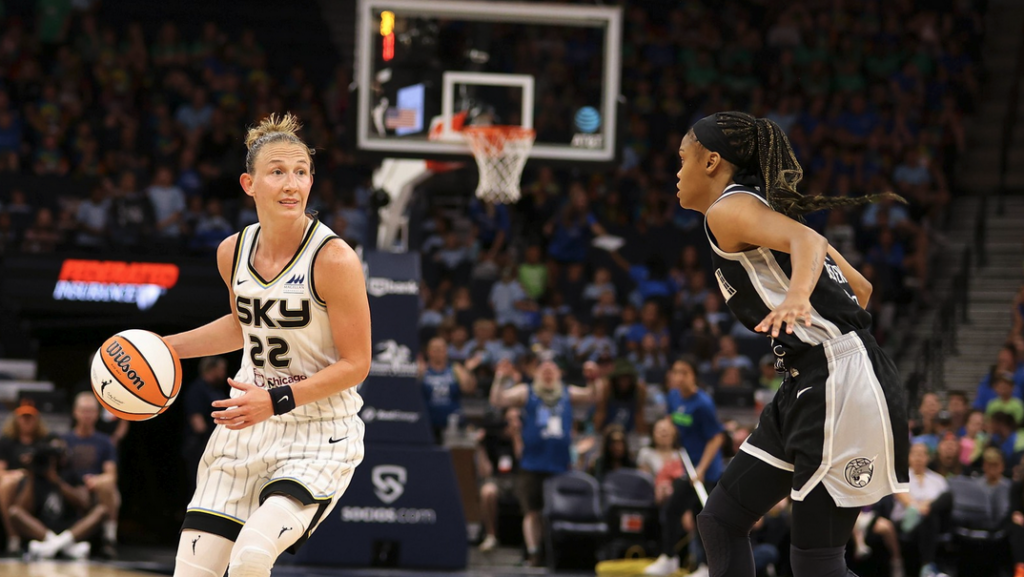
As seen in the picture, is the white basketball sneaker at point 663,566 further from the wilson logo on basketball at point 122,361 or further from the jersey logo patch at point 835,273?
the wilson logo on basketball at point 122,361

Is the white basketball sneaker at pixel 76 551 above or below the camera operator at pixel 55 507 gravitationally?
below

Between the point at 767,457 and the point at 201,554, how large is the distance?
5.97ft

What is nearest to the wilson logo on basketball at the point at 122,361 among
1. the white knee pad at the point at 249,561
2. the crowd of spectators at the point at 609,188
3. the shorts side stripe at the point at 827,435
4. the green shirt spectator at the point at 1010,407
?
the white knee pad at the point at 249,561

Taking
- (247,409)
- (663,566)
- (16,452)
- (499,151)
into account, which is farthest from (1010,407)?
(247,409)

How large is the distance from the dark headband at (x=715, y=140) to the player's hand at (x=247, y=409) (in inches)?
64.2

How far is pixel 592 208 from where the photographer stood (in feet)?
52.5

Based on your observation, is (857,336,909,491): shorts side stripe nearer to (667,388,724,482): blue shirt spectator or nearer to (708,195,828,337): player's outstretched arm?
(708,195,828,337): player's outstretched arm

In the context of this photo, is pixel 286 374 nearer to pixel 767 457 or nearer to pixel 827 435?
pixel 767 457

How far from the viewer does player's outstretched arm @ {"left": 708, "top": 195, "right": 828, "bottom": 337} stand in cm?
364

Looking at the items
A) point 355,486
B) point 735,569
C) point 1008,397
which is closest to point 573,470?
point 355,486

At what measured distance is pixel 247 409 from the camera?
386 centimetres

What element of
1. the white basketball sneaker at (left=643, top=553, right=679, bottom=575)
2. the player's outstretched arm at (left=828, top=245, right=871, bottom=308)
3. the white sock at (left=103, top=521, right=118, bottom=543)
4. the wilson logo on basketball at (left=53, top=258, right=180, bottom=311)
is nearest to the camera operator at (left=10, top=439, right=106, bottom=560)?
the white sock at (left=103, top=521, right=118, bottom=543)

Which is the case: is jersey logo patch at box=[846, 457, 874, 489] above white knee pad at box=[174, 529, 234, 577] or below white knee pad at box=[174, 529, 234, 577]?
above

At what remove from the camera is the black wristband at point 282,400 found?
391cm
